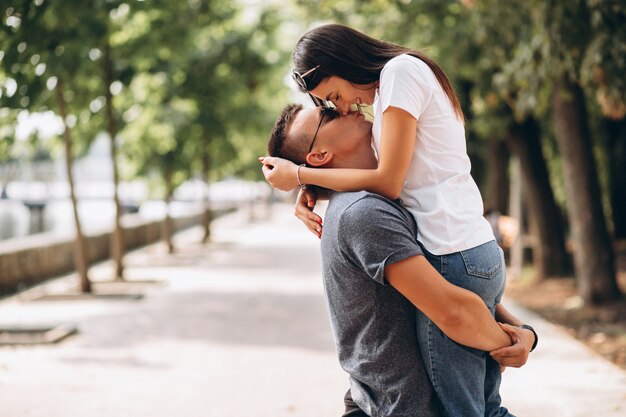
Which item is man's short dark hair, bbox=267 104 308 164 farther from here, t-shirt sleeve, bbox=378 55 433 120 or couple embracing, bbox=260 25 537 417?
t-shirt sleeve, bbox=378 55 433 120

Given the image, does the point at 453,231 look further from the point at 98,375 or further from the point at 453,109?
the point at 98,375

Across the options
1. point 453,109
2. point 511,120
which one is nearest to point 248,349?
point 453,109

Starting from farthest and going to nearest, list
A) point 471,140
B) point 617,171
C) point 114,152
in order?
1. point 617,171
2. point 471,140
3. point 114,152

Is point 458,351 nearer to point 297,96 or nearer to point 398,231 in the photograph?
point 398,231

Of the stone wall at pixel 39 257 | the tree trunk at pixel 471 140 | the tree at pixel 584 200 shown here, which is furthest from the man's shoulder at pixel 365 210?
the tree trunk at pixel 471 140

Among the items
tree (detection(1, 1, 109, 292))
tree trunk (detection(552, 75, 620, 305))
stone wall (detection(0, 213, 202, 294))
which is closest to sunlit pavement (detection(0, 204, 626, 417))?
stone wall (detection(0, 213, 202, 294))

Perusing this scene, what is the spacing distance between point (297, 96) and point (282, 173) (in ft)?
8.36

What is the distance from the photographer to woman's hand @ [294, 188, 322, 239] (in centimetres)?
268

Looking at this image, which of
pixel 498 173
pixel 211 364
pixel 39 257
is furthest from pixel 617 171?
pixel 211 364

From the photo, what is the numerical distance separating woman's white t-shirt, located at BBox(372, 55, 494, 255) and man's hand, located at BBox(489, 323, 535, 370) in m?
0.27

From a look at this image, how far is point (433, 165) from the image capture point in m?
2.46

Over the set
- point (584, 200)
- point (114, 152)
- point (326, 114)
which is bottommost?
point (584, 200)

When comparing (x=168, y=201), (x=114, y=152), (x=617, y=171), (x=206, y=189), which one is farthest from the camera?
(x=206, y=189)

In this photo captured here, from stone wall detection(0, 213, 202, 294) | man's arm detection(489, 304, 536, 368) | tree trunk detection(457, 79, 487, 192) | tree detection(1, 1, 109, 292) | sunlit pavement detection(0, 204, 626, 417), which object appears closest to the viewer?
man's arm detection(489, 304, 536, 368)
